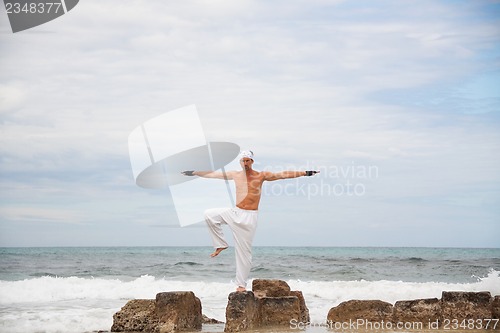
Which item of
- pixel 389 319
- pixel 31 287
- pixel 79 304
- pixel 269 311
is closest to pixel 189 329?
pixel 269 311

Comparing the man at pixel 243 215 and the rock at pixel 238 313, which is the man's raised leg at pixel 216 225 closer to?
the man at pixel 243 215

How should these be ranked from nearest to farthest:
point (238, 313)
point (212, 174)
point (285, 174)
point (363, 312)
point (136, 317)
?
point (238, 313), point (363, 312), point (285, 174), point (136, 317), point (212, 174)

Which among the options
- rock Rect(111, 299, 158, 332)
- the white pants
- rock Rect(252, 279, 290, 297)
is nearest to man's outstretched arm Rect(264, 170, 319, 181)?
the white pants

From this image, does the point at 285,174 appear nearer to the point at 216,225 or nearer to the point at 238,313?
the point at 216,225

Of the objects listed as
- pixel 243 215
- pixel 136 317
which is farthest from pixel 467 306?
pixel 136 317

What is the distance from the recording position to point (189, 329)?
411 inches

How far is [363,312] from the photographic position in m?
10.6

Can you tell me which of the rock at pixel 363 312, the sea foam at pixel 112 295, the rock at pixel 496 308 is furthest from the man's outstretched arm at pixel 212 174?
the rock at pixel 496 308

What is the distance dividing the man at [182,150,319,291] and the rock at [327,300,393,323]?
1515mm

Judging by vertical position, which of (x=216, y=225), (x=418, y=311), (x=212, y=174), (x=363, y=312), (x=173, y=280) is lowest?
(x=173, y=280)

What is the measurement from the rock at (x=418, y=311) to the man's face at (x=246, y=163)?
313 centimetres

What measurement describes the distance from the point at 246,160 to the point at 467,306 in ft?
13.1

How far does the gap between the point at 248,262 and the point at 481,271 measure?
2468 cm

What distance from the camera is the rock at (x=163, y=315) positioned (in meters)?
10.3
